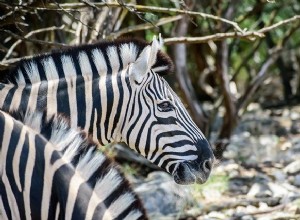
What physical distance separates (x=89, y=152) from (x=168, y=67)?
9.33 ft

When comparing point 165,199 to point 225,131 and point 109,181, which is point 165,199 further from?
point 109,181

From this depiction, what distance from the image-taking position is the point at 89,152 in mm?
3461

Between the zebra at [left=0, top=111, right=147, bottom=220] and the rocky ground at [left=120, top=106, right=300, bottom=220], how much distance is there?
3374mm

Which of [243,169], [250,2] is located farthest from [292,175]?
[250,2]

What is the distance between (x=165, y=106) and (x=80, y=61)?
29.5 inches

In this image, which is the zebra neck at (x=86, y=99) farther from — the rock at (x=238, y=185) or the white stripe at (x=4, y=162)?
the rock at (x=238, y=185)

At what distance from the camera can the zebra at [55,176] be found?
10.9ft

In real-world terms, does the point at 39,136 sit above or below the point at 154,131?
above

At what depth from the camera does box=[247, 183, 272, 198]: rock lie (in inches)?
361

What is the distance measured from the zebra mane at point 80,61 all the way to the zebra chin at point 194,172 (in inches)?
31.0

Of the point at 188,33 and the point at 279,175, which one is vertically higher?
the point at 188,33

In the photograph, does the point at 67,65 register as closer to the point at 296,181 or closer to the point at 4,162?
the point at 4,162

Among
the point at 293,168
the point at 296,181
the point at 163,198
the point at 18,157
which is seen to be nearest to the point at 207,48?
the point at 293,168

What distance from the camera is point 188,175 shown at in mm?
5977
